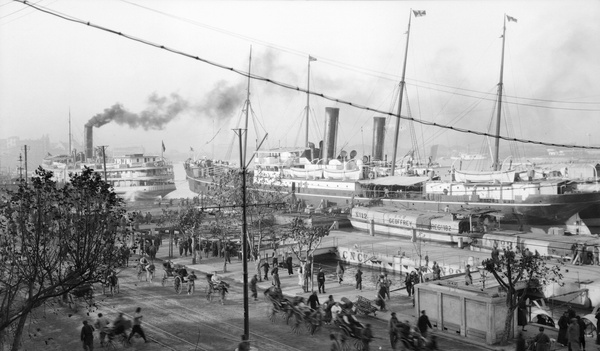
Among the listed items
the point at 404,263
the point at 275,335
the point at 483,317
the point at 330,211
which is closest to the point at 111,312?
the point at 275,335

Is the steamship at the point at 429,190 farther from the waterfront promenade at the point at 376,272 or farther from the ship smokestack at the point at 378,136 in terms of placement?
the waterfront promenade at the point at 376,272

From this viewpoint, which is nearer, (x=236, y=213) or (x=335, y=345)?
(x=335, y=345)

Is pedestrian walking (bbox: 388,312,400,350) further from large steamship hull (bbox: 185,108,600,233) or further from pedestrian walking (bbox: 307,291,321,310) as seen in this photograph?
large steamship hull (bbox: 185,108,600,233)

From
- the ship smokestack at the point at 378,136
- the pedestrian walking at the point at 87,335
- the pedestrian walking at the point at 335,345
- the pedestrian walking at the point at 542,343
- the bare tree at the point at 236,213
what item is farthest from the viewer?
the ship smokestack at the point at 378,136

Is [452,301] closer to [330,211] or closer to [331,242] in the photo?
[331,242]

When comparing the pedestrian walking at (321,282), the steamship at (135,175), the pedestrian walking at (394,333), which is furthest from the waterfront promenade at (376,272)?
the steamship at (135,175)

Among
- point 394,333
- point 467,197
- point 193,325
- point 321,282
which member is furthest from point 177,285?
point 467,197

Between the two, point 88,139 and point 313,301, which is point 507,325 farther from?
point 88,139

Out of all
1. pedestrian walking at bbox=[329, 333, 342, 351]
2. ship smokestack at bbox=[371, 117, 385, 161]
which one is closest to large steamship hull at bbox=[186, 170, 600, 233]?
ship smokestack at bbox=[371, 117, 385, 161]
